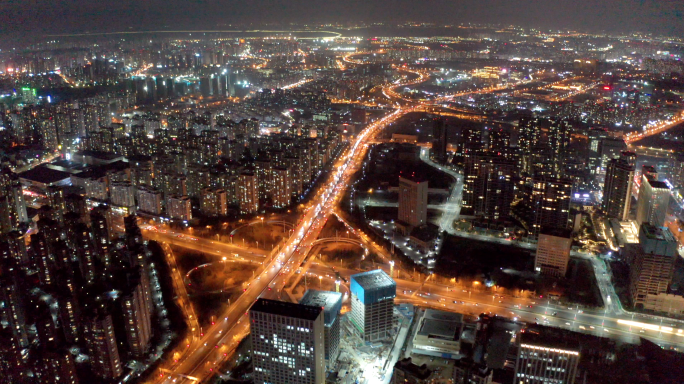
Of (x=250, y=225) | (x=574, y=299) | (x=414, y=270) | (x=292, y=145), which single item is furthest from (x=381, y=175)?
(x=574, y=299)

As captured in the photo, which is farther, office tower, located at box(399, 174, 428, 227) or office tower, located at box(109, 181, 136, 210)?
office tower, located at box(109, 181, 136, 210)

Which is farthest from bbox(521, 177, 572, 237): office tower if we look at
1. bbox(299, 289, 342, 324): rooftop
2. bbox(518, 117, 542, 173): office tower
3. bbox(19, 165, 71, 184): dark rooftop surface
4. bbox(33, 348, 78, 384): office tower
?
bbox(19, 165, 71, 184): dark rooftop surface

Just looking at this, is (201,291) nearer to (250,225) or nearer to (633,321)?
(250,225)

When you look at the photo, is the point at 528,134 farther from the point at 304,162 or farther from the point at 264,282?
the point at 264,282

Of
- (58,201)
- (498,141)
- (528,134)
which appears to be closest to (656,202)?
(498,141)

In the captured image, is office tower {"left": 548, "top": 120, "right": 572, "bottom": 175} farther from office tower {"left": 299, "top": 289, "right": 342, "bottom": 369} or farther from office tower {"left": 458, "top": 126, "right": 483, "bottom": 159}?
office tower {"left": 299, "top": 289, "right": 342, "bottom": 369}

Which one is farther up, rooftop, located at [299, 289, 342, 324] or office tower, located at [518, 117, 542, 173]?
office tower, located at [518, 117, 542, 173]
